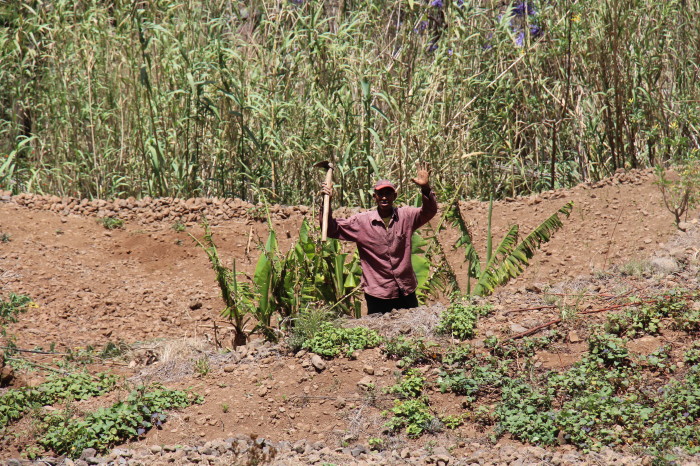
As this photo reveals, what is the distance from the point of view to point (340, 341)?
5.14m

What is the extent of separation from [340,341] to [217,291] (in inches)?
95.8

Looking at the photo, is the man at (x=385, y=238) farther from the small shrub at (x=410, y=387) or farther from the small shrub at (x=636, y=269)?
the small shrub at (x=636, y=269)

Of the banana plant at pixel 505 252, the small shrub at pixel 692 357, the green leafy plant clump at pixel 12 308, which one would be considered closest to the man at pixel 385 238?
the banana plant at pixel 505 252

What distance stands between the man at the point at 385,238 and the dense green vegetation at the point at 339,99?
2197 mm

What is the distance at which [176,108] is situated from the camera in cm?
838

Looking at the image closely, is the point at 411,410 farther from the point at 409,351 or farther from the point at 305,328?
the point at 305,328

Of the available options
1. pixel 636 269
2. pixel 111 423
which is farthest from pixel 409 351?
pixel 636 269

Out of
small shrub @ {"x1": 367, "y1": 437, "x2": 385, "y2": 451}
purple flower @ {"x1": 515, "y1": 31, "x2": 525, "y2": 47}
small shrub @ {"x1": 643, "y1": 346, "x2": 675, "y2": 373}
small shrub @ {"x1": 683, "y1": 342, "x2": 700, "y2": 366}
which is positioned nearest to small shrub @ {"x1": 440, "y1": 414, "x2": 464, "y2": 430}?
small shrub @ {"x1": 367, "y1": 437, "x2": 385, "y2": 451}

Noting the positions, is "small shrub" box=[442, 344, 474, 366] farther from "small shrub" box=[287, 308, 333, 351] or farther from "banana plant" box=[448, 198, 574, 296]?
"banana plant" box=[448, 198, 574, 296]

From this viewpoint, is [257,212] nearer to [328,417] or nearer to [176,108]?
[176,108]

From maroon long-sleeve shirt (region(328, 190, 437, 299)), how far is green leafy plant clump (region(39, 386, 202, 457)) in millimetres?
1508

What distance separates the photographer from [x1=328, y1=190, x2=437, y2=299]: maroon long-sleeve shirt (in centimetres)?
562

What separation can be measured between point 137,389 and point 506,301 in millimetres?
2367

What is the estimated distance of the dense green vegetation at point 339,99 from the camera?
26.8 feet
